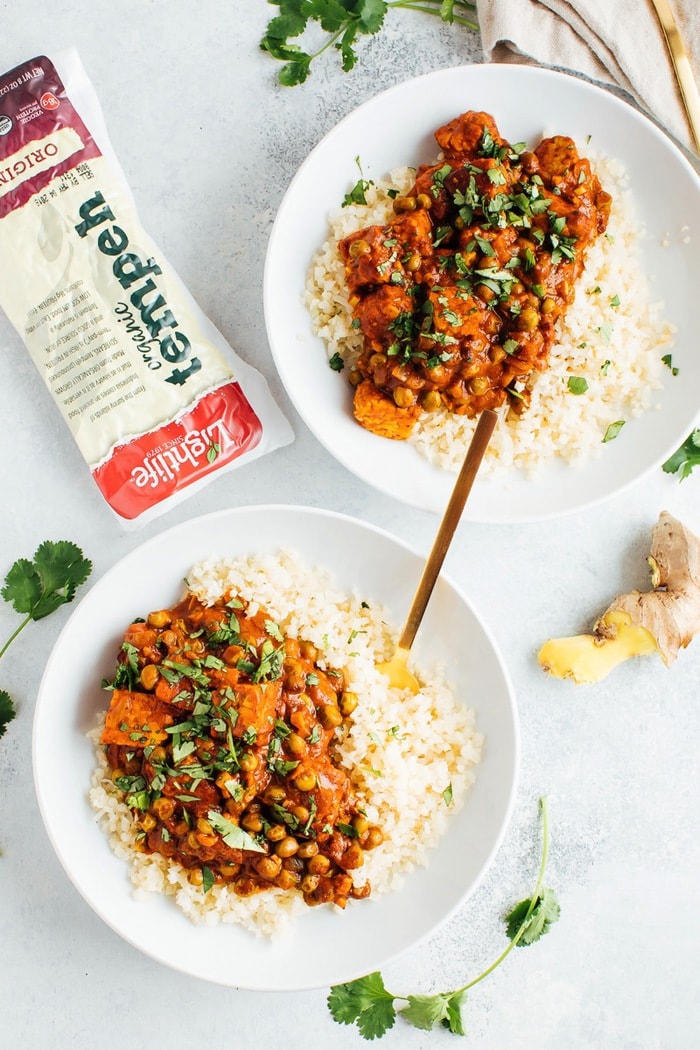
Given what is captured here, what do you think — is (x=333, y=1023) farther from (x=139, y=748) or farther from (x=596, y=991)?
(x=139, y=748)

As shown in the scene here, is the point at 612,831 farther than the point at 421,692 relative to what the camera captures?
Yes

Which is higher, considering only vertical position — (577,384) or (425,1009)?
(577,384)

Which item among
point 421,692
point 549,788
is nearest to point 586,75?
point 421,692

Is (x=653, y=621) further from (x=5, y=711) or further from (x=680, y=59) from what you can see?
(x=5, y=711)

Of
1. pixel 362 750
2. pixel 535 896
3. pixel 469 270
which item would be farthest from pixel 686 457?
pixel 535 896

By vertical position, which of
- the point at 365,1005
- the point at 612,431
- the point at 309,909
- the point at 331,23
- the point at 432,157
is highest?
the point at 331,23

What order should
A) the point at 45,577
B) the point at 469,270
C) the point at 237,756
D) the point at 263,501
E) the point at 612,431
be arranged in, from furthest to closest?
1. the point at 263,501
2. the point at 45,577
3. the point at 612,431
4. the point at 469,270
5. the point at 237,756
